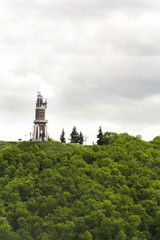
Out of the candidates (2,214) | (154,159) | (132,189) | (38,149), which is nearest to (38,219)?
(2,214)

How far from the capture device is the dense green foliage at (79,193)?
7450 centimetres

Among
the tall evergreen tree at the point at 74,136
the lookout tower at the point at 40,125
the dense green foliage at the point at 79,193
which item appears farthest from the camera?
the tall evergreen tree at the point at 74,136

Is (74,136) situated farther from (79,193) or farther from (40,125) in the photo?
(79,193)

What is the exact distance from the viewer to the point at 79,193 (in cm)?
8319

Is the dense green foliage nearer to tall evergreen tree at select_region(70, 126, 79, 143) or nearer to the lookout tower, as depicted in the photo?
the lookout tower

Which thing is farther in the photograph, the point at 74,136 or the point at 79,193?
the point at 74,136

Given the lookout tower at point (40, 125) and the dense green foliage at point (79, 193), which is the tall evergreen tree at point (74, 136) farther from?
the dense green foliage at point (79, 193)

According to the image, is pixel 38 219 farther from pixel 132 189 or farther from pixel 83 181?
pixel 132 189

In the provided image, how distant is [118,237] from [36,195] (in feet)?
65.9

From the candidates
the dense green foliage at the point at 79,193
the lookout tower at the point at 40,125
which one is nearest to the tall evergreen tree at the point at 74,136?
the lookout tower at the point at 40,125

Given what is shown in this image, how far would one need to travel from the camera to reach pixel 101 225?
7450cm

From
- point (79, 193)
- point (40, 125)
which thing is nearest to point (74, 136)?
point (40, 125)

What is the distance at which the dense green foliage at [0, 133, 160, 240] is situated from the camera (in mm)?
74500

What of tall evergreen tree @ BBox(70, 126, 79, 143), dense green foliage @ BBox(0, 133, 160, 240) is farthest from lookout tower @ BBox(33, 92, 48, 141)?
dense green foliage @ BBox(0, 133, 160, 240)
